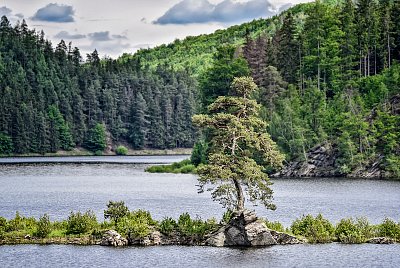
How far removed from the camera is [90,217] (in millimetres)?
53531

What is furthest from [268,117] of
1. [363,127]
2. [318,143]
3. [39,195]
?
[39,195]

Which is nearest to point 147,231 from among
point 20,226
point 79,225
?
point 79,225

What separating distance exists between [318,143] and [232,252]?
2956 inches

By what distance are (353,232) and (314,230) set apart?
2796 mm

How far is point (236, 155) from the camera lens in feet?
185

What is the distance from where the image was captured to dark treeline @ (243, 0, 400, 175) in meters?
116

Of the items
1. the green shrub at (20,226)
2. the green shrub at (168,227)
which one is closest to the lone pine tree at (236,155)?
the green shrub at (168,227)

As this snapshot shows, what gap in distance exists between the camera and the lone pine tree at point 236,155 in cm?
5300

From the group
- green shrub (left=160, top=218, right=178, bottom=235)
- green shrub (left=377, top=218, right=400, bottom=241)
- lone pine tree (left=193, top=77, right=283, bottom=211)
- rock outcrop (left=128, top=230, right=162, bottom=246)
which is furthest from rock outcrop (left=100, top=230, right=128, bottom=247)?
green shrub (left=377, top=218, right=400, bottom=241)

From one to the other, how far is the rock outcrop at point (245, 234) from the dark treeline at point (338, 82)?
62.1 m

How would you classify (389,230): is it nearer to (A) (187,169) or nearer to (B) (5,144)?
(A) (187,169)

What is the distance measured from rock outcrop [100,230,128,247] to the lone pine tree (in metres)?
6.99

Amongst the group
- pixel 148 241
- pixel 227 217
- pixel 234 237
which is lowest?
pixel 148 241

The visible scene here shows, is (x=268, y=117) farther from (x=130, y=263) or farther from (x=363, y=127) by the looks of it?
(x=130, y=263)
